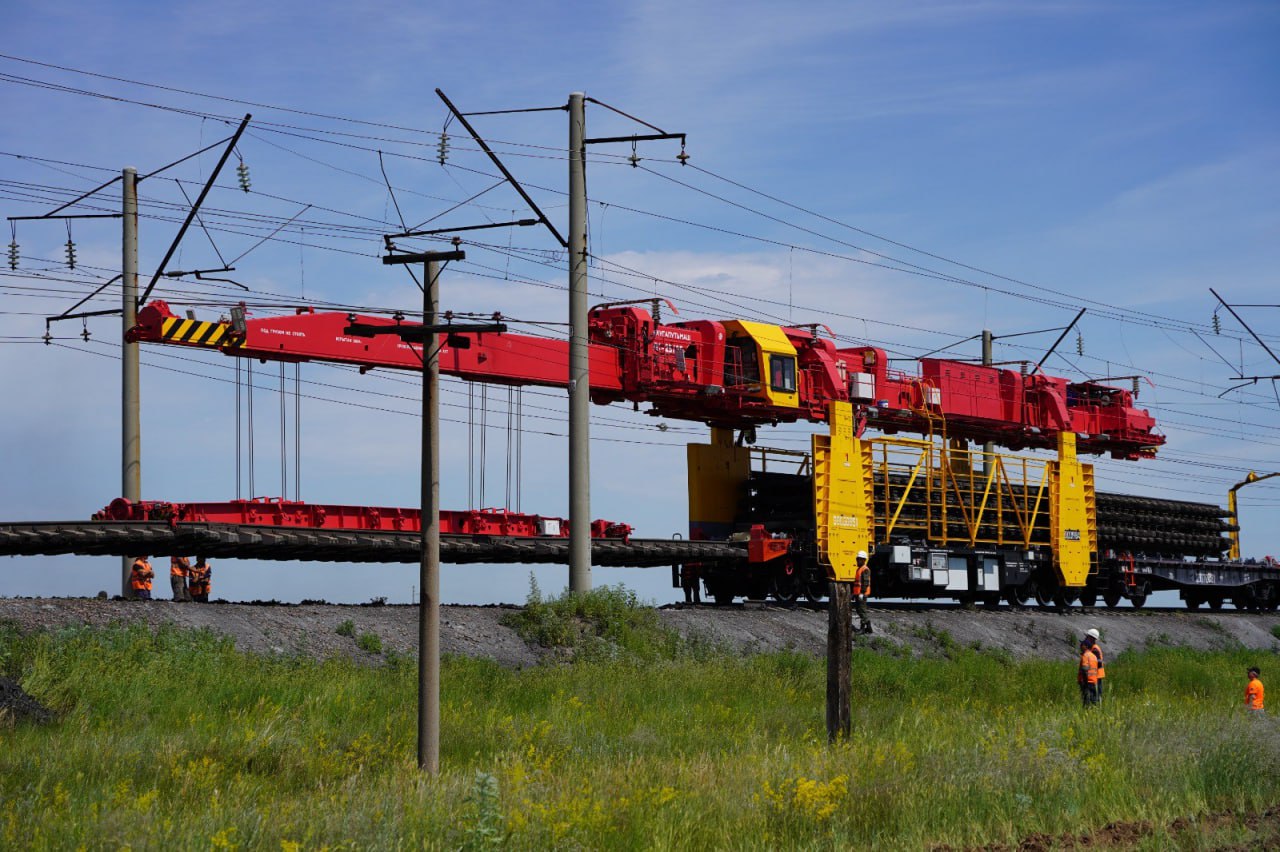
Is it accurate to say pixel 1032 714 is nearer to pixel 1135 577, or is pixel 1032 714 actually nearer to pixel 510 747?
pixel 510 747

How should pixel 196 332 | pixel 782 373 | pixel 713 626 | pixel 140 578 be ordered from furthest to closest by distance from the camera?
pixel 782 373
pixel 713 626
pixel 140 578
pixel 196 332

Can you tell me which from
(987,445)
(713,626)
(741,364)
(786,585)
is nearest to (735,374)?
(741,364)

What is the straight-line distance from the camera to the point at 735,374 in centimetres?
3131

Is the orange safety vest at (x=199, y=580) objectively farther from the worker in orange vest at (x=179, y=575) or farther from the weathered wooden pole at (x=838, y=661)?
the weathered wooden pole at (x=838, y=661)

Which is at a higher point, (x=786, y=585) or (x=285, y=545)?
(x=285, y=545)

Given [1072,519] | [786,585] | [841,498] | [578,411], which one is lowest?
[786,585]

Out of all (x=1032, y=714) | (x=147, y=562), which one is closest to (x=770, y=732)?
(x=1032, y=714)

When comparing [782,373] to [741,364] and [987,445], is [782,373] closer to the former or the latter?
[741,364]

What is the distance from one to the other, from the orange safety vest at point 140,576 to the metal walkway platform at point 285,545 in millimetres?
1205

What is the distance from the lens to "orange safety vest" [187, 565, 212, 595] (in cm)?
2597

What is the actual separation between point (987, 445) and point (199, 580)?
22.5m

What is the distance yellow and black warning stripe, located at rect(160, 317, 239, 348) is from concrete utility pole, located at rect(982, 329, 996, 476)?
63.0 ft

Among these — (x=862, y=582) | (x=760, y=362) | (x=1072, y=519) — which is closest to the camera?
(x=862, y=582)

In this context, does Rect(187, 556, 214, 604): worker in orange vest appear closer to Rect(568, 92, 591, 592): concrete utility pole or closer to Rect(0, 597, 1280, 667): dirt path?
Rect(0, 597, 1280, 667): dirt path
